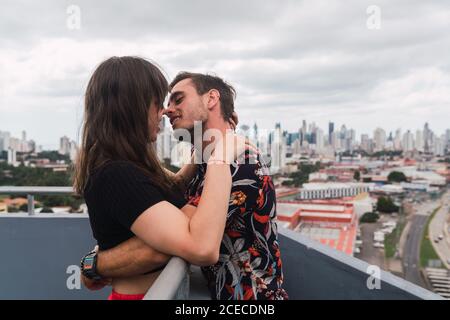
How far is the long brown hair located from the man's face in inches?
10.6

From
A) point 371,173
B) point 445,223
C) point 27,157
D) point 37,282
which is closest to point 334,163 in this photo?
point 371,173

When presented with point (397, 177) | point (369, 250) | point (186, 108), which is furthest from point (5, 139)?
point (397, 177)

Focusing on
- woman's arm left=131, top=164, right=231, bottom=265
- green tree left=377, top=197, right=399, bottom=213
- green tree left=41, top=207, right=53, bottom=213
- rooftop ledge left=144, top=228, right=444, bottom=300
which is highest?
woman's arm left=131, top=164, right=231, bottom=265

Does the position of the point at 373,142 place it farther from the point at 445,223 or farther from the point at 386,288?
the point at 386,288

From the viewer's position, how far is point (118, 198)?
34.6 inches

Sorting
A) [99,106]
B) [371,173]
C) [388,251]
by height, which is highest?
[99,106]

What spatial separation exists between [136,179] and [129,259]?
0.70 ft

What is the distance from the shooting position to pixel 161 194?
92cm

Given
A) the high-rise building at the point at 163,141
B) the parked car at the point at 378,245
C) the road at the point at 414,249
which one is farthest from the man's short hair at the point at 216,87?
the parked car at the point at 378,245

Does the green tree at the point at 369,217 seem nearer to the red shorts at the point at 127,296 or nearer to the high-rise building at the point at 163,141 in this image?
the high-rise building at the point at 163,141

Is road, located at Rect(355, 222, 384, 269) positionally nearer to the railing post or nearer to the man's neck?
the railing post

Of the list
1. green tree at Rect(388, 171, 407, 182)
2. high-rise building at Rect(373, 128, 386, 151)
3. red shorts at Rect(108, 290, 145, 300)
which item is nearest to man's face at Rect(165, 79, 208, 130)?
red shorts at Rect(108, 290, 145, 300)

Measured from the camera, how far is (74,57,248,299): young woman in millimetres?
855
